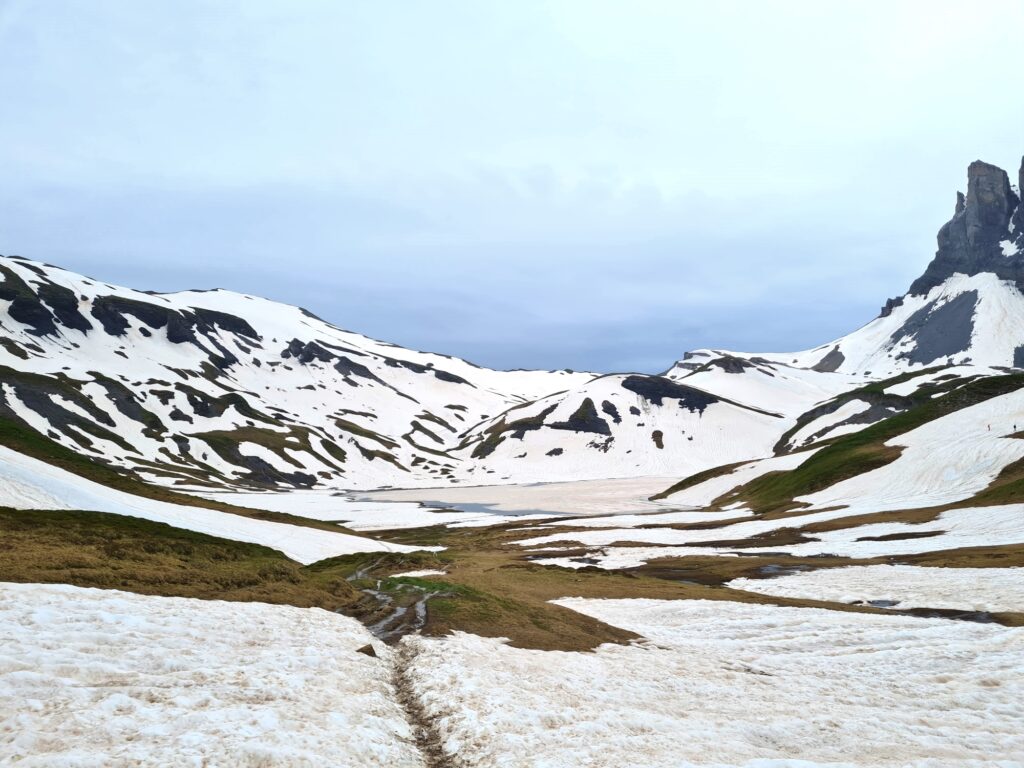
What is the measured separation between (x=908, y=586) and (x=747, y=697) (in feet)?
78.5

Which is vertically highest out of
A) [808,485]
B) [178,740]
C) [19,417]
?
[19,417]

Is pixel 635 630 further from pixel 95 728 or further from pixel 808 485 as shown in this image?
pixel 808 485

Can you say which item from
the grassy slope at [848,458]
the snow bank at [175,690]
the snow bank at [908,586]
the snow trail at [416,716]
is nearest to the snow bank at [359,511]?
the grassy slope at [848,458]

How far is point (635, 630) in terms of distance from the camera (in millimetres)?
31797

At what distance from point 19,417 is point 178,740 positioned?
17031 centimetres

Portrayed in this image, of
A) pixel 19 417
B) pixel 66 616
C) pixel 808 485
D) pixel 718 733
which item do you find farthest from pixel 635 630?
pixel 19 417

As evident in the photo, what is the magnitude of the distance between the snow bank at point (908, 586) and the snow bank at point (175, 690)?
2925cm

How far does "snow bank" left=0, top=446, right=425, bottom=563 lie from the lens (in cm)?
3866

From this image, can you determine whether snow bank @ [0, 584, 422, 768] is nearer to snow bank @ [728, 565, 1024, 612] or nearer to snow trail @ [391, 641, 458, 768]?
snow trail @ [391, 641, 458, 768]

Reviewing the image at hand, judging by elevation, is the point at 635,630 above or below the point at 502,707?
below

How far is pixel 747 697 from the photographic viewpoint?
809 inches

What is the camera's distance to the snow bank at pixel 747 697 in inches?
608

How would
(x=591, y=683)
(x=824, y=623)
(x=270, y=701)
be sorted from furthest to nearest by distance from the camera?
(x=824, y=623) < (x=591, y=683) < (x=270, y=701)

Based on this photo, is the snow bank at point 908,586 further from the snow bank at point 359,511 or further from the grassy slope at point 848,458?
the snow bank at point 359,511
